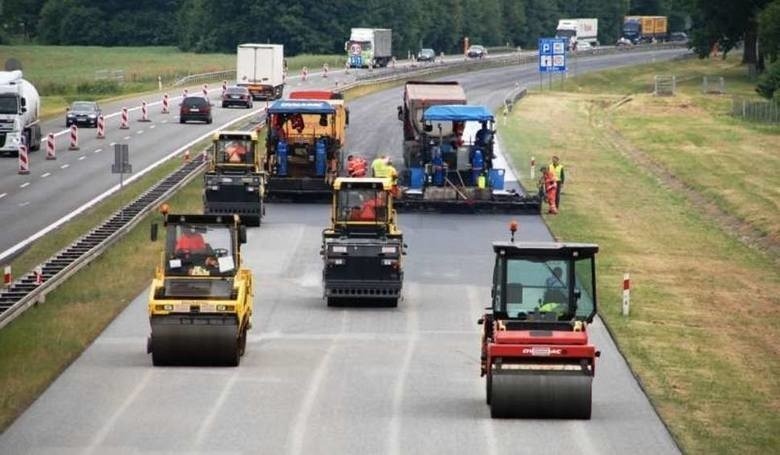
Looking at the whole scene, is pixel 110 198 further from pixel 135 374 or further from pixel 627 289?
pixel 135 374

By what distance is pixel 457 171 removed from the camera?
56219mm

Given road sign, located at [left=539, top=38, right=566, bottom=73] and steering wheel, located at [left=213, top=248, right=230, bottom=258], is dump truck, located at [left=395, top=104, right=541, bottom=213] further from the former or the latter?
road sign, located at [left=539, top=38, right=566, bottom=73]

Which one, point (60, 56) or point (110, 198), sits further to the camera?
point (60, 56)

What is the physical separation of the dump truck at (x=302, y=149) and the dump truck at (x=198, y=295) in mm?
25694

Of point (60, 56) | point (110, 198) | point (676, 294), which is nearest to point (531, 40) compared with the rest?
point (60, 56)

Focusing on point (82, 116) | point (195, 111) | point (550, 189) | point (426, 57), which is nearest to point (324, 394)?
point (550, 189)

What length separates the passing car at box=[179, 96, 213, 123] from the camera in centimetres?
8775

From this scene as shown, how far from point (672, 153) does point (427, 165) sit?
25.9 meters

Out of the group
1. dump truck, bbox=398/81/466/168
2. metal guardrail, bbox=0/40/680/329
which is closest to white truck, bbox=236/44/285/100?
dump truck, bbox=398/81/466/168

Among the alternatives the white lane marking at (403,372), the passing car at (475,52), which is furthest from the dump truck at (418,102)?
the passing car at (475,52)

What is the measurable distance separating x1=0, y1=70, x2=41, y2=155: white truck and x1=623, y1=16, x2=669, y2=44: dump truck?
124019 millimetres

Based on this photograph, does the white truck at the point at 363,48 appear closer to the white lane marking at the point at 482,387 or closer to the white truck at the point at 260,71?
the white truck at the point at 260,71

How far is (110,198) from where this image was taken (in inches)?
2240

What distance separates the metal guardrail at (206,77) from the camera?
12394 cm
